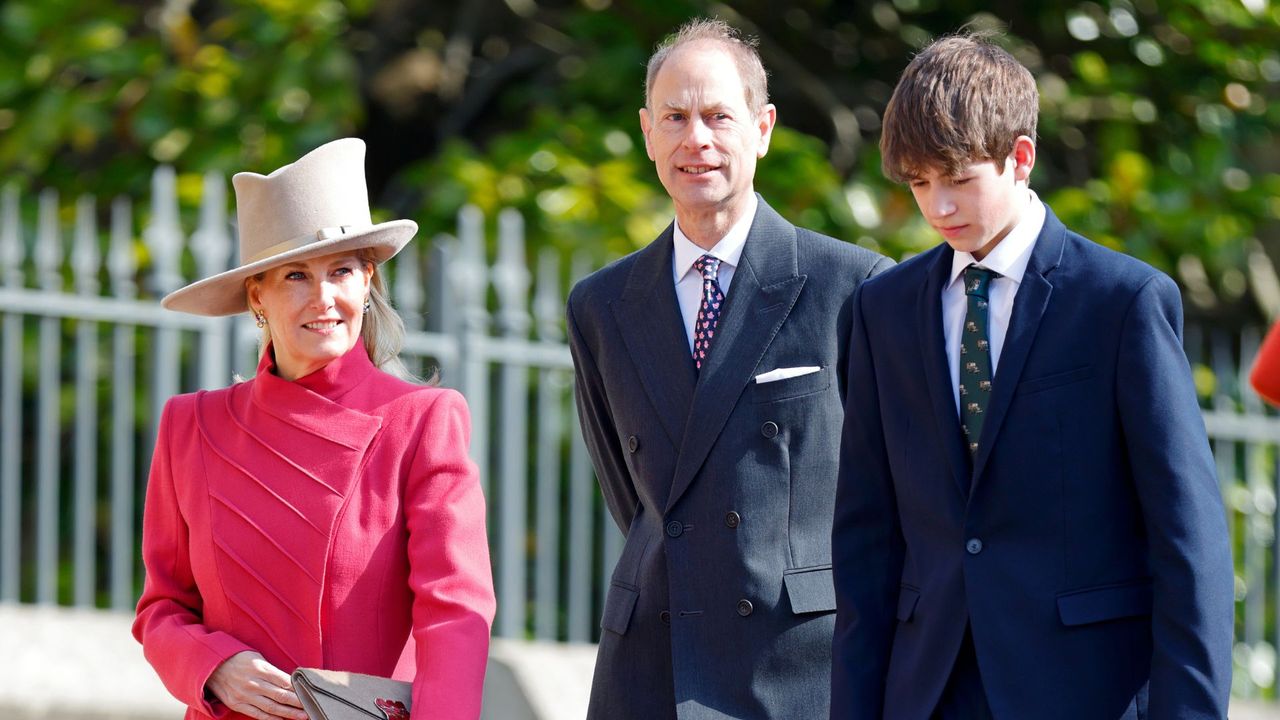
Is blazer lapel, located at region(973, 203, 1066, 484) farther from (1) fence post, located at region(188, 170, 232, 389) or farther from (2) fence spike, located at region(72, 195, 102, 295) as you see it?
(2) fence spike, located at region(72, 195, 102, 295)

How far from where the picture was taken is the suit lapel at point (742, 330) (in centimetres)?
338

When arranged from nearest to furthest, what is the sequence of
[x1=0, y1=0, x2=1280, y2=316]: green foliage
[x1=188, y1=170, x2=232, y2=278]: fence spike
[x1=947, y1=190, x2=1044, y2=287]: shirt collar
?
[x1=947, y1=190, x2=1044, y2=287]: shirt collar, [x1=188, y1=170, x2=232, y2=278]: fence spike, [x1=0, y1=0, x2=1280, y2=316]: green foliage

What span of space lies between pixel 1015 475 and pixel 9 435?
156 inches

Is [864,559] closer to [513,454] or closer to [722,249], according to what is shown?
[722,249]

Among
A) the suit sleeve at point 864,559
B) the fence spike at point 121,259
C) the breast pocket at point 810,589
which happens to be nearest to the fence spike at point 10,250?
the fence spike at point 121,259

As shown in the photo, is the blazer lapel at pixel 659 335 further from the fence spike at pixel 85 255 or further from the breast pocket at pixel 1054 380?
the fence spike at pixel 85 255

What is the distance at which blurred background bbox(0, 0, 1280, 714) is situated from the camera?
5949mm

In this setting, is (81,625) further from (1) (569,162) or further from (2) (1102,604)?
(2) (1102,604)

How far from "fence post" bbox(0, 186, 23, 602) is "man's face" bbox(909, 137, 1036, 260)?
12.5 feet

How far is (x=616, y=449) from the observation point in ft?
12.1

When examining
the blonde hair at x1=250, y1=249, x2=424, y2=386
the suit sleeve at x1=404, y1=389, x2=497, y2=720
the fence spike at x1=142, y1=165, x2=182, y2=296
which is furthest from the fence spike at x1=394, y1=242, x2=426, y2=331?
the suit sleeve at x1=404, y1=389, x2=497, y2=720

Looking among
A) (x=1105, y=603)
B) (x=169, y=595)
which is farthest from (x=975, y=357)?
(x=169, y=595)

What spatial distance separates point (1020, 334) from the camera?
9.25 feet

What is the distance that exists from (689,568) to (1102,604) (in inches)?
33.5
